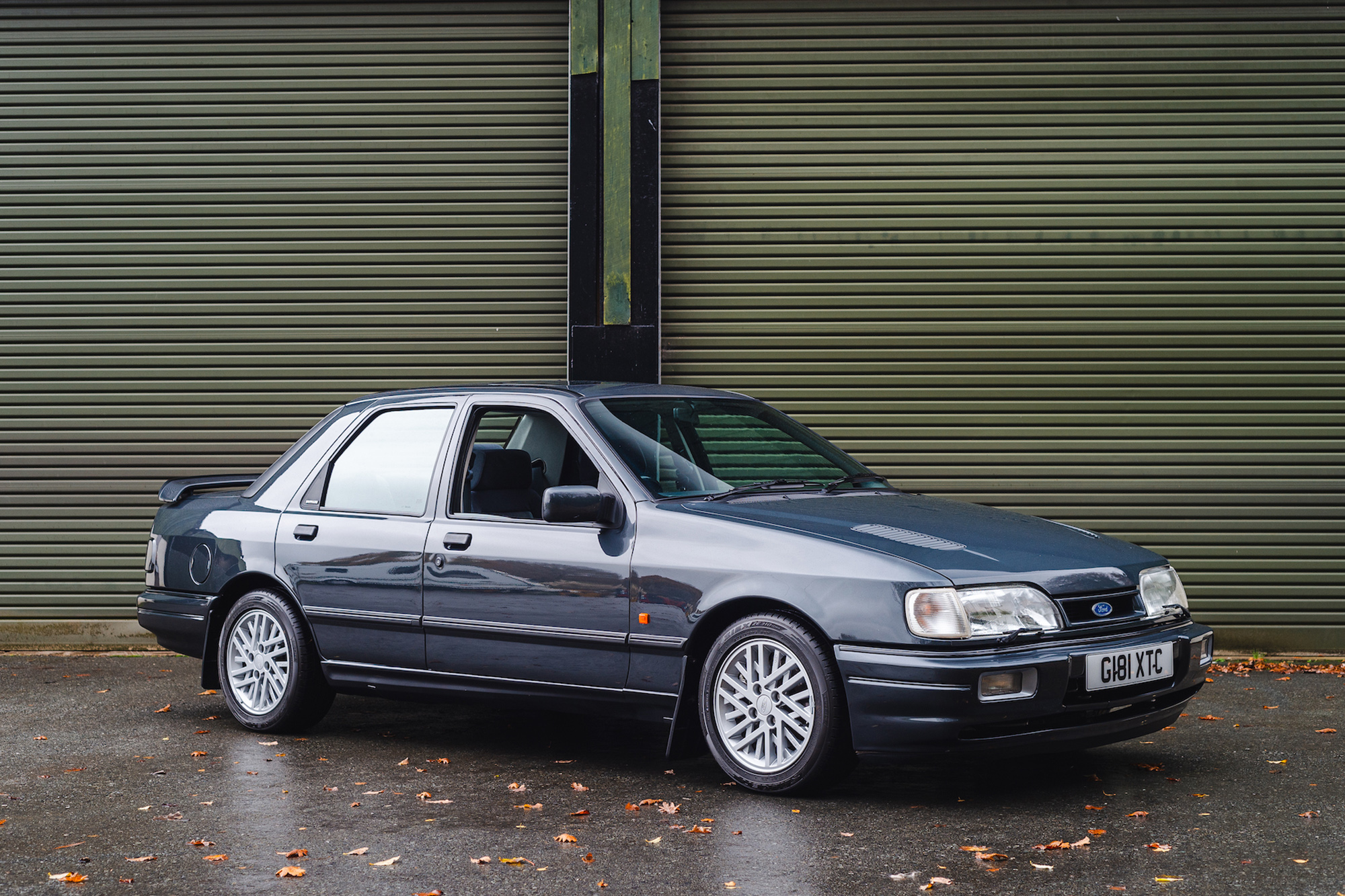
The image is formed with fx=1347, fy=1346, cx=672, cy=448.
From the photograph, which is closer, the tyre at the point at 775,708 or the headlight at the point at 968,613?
the headlight at the point at 968,613

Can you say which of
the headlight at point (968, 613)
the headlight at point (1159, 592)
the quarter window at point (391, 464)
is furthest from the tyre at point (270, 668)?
the headlight at point (1159, 592)

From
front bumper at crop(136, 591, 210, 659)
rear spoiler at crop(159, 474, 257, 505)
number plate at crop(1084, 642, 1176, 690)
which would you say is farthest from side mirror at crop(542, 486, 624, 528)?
rear spoiler at crop(159, 474, 257, 505)

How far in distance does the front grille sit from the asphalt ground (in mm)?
637

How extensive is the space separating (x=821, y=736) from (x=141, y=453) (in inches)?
255

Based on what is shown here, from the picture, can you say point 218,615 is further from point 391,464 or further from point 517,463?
point 517,463

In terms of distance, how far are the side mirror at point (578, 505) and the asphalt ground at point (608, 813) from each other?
1.01m

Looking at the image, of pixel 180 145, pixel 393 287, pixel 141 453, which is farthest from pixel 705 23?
pixel 141 453

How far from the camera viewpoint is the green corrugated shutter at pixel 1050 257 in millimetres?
8992

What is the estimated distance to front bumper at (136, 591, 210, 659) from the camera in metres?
6.38

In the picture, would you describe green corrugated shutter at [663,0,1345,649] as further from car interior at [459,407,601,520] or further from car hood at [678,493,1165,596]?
car hood at [678,493,1165,596]

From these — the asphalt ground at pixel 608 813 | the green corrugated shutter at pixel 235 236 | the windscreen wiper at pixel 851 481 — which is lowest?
the asphalt ground at pixel 608 813

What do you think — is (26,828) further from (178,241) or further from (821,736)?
(178,241)

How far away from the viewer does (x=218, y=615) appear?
6367 millimetres

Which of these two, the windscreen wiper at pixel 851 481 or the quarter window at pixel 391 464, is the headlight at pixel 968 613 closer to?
the windscreen wiper at pixel 851 481
